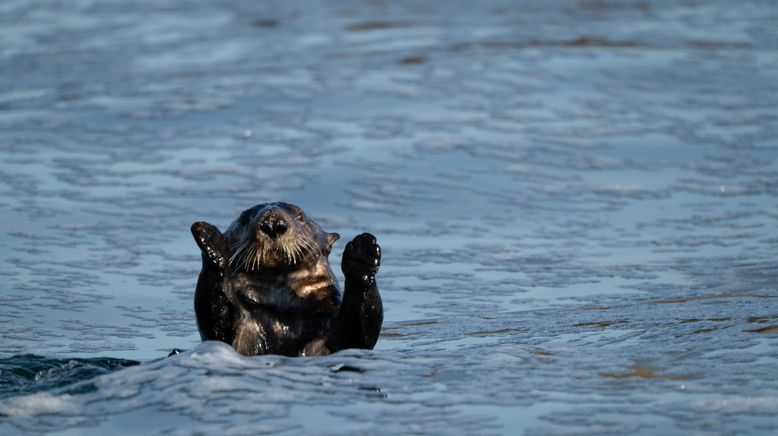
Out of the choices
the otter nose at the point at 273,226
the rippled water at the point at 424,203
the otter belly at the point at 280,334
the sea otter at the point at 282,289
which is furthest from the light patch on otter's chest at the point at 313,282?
the rippled water at the point at 424,203

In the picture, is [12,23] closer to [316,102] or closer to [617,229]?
[316,102]

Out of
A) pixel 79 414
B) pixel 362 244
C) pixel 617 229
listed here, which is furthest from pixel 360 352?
pixel 617 229

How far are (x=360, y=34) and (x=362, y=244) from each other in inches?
410

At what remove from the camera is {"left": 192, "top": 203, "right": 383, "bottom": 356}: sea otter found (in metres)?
4.92

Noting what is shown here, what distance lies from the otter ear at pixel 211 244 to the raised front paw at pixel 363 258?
47 centimetres

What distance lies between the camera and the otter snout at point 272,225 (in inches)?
200

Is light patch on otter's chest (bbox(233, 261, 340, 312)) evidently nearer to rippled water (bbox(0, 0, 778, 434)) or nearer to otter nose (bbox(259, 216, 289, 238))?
otter nose (bbox(259, 216, 289, 238))

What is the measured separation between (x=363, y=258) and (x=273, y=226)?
Result: 44 centimetres

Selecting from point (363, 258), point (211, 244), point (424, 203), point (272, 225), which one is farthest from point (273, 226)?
point (424, 203)

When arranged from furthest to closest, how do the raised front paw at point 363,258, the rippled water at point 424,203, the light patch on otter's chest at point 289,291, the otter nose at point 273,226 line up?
the light patch on otter's chest at point 289,291 < the otter nose at point 273,226 < the raised front paw at point 363,258 < the rippled water at point 424,203

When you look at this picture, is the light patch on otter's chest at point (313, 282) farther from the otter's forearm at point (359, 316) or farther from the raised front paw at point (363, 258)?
the raised front paw at point (363, 258)

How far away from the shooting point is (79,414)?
421cm

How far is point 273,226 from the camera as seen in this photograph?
5.09m

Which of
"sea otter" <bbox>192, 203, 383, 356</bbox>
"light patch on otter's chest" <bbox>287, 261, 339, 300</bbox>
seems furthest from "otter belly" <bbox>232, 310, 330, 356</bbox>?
"light patch on otter's chest" <bbox>287, 261, 339, 300</bbox>
